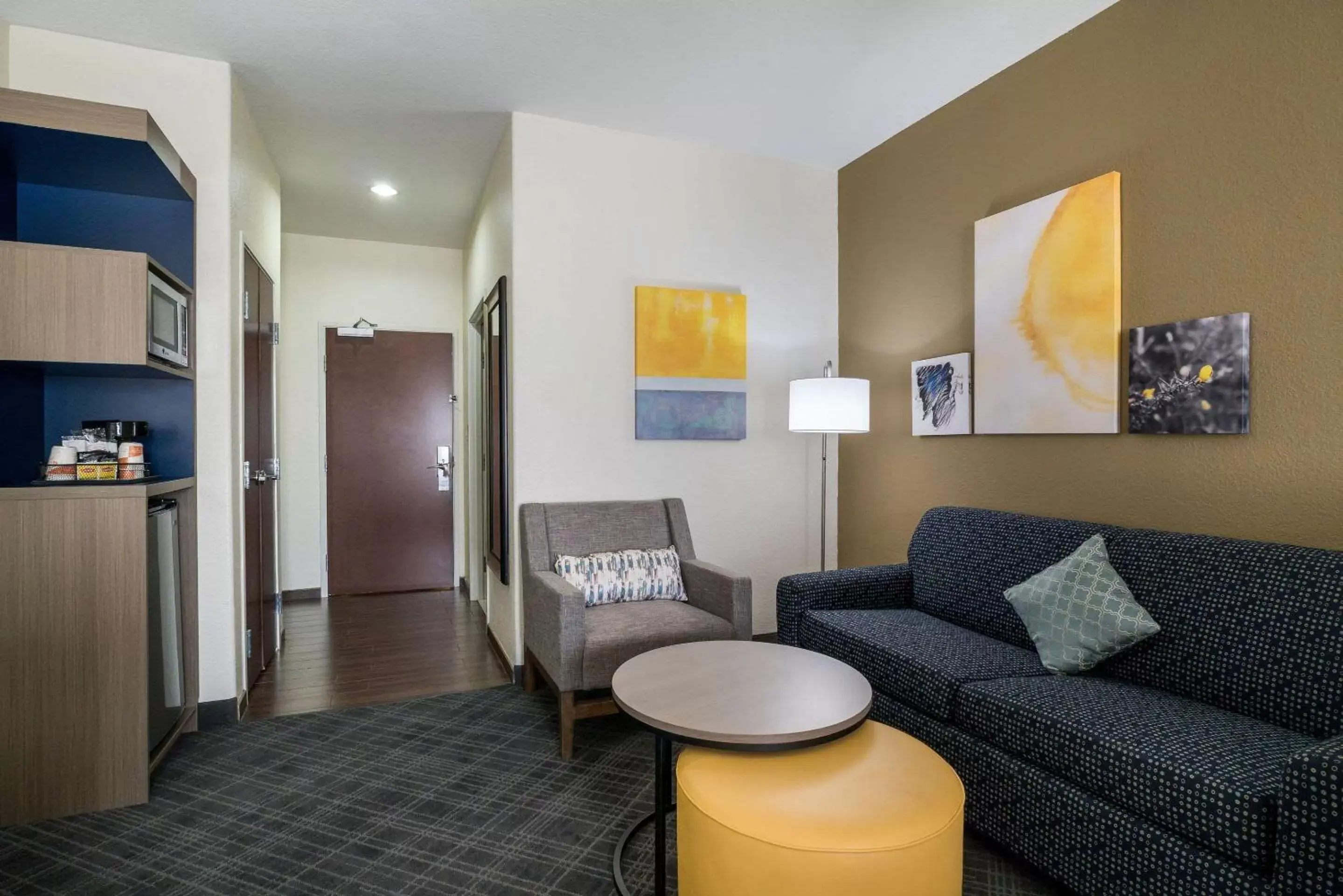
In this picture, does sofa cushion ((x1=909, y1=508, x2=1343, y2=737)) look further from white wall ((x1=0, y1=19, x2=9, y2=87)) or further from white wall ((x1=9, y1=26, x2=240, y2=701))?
white wall ((x1=0, y1=19, x2=9, y2=87))

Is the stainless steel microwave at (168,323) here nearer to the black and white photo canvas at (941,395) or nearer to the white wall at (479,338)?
the white wall at (479,338)

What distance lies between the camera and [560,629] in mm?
2482

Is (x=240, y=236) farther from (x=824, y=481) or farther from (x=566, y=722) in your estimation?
(x=824, y=481)

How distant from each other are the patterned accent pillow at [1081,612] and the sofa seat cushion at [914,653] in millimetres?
94

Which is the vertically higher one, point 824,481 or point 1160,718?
point 824,481

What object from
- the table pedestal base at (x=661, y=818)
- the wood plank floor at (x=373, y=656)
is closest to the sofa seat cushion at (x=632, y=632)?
the table pedestal base at (x=661, y=818)

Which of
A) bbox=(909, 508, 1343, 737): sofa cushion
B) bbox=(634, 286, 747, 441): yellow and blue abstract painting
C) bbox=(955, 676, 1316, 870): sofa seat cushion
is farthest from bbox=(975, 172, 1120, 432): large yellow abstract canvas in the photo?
bbox=(634, 286, 747, 441): yellow and blue abstract painting

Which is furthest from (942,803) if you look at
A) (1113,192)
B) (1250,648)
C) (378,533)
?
(378,533)

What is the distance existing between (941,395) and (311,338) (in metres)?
4.40

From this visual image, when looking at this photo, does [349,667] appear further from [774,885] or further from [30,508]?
[774,885]

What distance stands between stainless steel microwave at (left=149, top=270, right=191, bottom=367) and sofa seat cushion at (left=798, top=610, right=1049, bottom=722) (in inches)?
101

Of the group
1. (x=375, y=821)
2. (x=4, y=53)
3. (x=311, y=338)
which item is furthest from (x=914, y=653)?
(x=311, y=338)

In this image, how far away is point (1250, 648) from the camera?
5.77ft

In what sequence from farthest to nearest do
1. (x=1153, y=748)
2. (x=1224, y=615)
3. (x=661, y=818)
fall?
(x=1224, y=615) → (x=661, y=818) → (x=1153, y=748)
